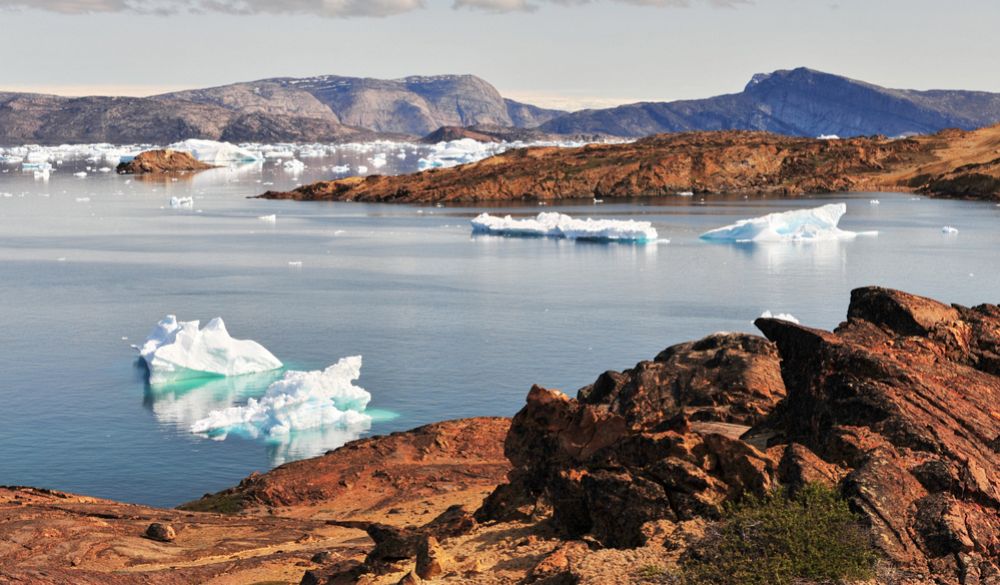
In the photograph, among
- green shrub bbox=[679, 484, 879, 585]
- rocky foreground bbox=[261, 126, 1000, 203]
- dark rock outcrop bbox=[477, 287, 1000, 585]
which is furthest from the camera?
rocky foreground bbox=[261, 126, 1000, 203]

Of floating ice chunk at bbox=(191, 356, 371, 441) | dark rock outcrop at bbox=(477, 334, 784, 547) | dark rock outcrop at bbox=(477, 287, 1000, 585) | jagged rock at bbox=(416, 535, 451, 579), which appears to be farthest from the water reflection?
jagged rock at bbox=(416, 535, 451, 579)

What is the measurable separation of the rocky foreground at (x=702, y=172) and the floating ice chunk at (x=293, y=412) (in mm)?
65754

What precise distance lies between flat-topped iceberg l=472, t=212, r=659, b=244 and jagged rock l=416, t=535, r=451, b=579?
46.5 metres

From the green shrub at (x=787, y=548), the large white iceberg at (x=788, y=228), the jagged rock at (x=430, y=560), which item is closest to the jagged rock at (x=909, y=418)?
the green shrub at (x=787, y=548)

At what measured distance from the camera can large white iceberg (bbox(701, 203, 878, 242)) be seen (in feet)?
181

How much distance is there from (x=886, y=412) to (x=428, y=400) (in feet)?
46.9

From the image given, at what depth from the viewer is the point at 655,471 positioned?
418 inches

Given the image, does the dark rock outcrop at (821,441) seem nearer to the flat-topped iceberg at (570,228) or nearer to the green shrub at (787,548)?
the green shrub at (787,548)

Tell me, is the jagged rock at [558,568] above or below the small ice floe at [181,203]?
below

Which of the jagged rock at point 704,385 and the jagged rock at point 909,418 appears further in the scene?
the jagged rock at point 704,385

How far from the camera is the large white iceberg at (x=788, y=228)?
55.2 metres

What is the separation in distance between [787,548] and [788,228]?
160 feet

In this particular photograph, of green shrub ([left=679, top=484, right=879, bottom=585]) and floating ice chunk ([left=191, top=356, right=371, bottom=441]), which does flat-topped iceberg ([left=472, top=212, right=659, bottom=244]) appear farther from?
green shrub ([left=679, top=484, right=879, bottom=585])

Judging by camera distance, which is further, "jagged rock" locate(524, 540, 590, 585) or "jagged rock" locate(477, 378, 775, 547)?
"jagged rock" locate(477, 378, 775, 547)
